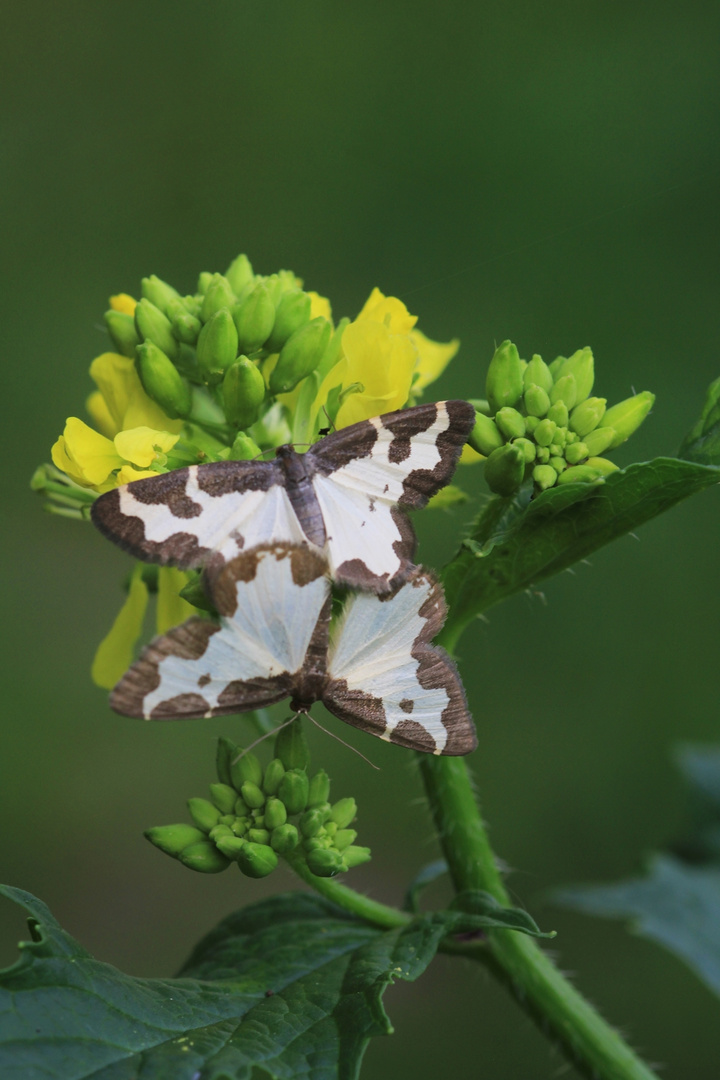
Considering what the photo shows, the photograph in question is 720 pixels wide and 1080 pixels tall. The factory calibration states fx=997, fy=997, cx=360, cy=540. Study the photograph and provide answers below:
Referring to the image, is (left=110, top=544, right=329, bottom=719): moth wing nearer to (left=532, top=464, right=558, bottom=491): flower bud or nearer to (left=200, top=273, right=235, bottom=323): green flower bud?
(left=532, top=464, right=558, bottom=491): flower bud

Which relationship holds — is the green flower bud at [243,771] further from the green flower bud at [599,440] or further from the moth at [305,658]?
the green flower bud at [599,440]

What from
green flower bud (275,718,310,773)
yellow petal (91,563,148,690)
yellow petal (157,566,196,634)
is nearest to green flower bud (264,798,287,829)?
green flower bud (275,718,310,773)

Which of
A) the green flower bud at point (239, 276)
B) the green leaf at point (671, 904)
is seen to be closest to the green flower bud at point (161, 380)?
the green flower bud at point (239, 276)

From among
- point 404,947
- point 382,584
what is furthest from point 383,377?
point 404,947

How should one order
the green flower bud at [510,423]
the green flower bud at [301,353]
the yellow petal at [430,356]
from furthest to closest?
the yellow petal at [430,356]
the green flower bud at [301,353]
the green flower bud at [510,423]

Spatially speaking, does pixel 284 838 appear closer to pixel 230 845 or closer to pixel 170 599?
pixel 230 845

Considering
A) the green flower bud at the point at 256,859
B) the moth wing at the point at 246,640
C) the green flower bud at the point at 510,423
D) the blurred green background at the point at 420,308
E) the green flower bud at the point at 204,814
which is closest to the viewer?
the moth wing at the point at 246,640
